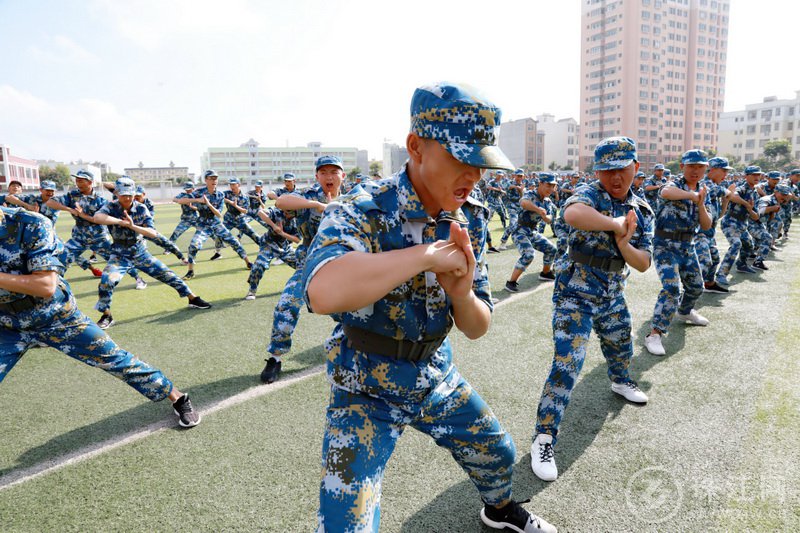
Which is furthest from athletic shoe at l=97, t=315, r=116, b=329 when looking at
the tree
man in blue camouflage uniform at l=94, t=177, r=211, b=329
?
the tree

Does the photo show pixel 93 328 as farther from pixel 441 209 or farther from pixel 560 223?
pixel 560 223

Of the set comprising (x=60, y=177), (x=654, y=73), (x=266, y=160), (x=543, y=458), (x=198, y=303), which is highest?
(x=654, y=73)

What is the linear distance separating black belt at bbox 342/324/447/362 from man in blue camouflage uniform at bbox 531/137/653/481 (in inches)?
74.0

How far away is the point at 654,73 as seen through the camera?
294 feet

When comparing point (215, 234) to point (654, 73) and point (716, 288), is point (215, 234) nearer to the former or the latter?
point (716, 288)

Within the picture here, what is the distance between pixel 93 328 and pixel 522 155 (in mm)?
115891

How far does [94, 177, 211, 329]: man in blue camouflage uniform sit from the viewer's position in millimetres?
7004

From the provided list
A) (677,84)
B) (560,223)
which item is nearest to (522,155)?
(677,84)

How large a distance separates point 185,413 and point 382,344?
2.92 m

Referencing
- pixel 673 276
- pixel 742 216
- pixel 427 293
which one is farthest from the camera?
pixel 742 216

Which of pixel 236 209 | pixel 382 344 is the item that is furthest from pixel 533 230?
pixel 236 209

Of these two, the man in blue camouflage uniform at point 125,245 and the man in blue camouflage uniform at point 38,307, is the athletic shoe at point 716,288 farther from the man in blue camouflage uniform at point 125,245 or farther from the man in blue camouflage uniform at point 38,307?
the man in blue camouflage uniform at point 125,245

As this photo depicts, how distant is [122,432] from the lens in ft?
12.7
